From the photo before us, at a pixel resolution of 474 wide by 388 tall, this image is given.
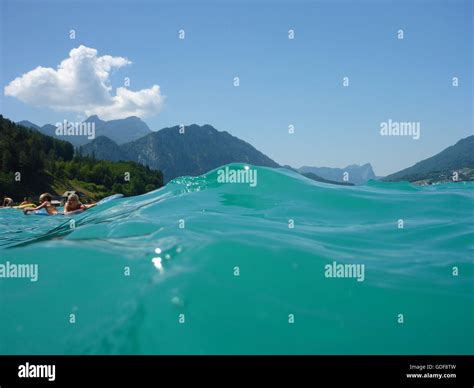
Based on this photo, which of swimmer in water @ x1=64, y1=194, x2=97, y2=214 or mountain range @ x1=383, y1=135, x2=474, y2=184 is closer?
swimmer in water @ x1=64, y1=194, x2=97, y2=214

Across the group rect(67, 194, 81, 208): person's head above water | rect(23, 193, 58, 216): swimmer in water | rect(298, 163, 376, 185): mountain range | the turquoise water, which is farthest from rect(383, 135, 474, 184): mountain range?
rect(23, 193, 58, 216): swimmer in water

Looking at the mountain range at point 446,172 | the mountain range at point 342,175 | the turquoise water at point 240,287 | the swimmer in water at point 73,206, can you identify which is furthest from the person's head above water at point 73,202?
the mountain range at point 446,172

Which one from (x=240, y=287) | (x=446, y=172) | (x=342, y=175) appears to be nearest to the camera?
(x=240, y=287)

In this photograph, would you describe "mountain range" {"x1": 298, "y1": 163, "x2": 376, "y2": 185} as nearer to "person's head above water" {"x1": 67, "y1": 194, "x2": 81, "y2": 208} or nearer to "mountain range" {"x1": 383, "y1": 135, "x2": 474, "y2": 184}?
"mountain range" {"x1": 383, "y1": 135, "x2": 474, "y2": 184}

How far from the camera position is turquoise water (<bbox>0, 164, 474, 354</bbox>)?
609cm

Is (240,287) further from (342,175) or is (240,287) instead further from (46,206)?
(46,206)

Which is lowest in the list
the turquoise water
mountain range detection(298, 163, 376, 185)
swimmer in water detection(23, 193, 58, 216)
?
the turquoise water

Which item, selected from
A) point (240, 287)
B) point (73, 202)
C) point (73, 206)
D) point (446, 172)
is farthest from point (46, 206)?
point (446, 172)

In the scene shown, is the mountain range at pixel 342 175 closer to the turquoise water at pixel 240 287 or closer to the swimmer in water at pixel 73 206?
the turquoise water at pixel 240 287

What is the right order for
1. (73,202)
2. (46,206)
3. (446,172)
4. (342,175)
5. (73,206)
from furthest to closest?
1. (446,172)
2. (46,206)
3. (73,202)
4. (73,206)
5. (342,175)

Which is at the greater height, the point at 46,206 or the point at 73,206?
the point at 73,206

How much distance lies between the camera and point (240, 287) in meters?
7.03
